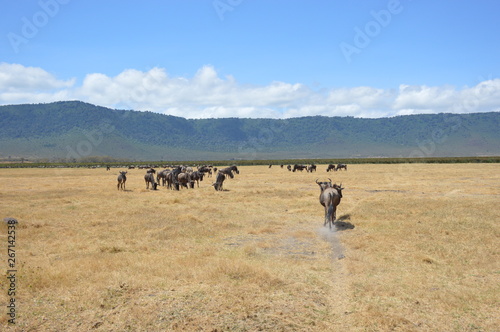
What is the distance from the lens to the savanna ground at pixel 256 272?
7.45 meters

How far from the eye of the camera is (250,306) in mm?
7918

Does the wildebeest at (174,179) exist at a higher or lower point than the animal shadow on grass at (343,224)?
higher

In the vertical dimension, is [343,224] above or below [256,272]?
below

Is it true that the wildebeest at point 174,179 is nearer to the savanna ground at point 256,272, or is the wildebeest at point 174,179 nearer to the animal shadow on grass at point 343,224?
the savanna ground at point 256,272

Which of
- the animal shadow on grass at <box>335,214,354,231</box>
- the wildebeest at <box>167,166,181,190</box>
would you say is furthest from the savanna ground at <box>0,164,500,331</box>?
the wildebeest at <box>167,166,181,190</box>

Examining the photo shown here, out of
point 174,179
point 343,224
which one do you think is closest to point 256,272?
point 343,224

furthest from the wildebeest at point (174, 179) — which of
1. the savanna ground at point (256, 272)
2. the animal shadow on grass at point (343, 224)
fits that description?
the animal shadow on grass at point (343, 224)

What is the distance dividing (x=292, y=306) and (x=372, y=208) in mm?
14434

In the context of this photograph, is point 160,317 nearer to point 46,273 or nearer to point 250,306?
point 250,306

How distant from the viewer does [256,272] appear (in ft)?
32.1

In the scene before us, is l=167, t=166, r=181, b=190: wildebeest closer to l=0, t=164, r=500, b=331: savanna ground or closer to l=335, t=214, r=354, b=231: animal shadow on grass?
l=0, t=164, r=500, b=331: savanna ground

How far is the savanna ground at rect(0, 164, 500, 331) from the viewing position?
7.45 metres

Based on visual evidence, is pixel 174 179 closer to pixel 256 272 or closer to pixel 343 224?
pixel 343 224

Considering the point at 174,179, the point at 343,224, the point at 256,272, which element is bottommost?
the point at 343,224
